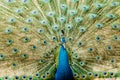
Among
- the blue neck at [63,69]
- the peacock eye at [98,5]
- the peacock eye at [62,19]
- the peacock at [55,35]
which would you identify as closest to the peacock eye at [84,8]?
the peacock at [55,35]

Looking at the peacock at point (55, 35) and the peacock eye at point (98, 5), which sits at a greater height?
the peacock eye at point (98, 5)

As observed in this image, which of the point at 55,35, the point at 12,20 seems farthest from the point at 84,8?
the point at 12,20

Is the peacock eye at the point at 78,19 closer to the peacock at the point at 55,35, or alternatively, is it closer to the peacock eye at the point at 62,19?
the peacock at the point at 55,35

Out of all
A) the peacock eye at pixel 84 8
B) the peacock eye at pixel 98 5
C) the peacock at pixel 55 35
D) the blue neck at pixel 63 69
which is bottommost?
the blue neck at pixel 63 69

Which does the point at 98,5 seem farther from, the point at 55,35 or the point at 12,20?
the point at 12,20

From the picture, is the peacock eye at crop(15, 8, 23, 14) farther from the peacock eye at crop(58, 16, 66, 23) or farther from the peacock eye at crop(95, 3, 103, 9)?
the peacock eye at crop(95, 3, 103, 9)

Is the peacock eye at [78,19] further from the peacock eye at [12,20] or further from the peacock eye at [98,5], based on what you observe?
the peacock eye at [12,20]

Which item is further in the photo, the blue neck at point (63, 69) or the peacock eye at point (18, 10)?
the peacock eye at point (18, 10)
